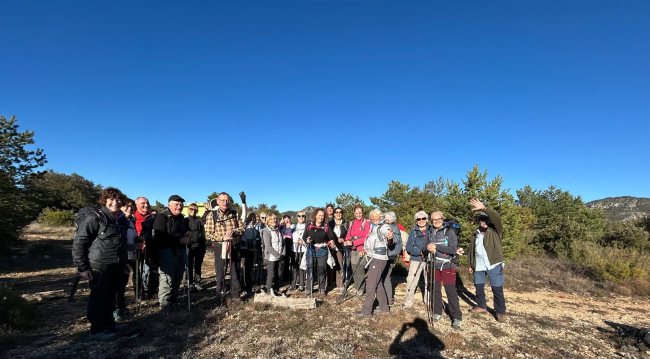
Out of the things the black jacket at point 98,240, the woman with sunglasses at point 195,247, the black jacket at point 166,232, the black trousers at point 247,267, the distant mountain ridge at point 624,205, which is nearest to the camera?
the black jacket at point 98,240

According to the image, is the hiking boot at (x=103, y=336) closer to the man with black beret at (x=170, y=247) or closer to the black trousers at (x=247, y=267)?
the man with black beret at (x=170, y=247)

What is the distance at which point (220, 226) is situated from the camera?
6457mm

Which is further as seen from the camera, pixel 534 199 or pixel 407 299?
pixel 534 199

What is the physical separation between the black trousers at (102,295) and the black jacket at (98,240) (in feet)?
0.42

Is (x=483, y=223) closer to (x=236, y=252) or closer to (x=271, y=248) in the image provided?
(x=271, y=248)

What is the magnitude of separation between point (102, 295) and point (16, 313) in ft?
6.63

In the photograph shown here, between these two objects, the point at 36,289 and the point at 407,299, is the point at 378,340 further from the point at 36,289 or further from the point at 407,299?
the point at 36,289

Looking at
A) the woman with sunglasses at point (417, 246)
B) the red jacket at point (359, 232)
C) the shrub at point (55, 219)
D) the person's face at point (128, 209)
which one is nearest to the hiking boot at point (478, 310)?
the woman with sunglasses at point (417, 246)

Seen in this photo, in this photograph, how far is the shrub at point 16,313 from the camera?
4.96m

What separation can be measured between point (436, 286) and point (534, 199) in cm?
5057

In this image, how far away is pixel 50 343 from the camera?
4.45 metres

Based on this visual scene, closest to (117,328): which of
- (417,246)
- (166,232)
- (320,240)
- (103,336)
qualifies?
(103,336)

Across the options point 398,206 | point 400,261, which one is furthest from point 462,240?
point 398,206

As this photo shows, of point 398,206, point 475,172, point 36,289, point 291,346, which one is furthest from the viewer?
point 398,206
